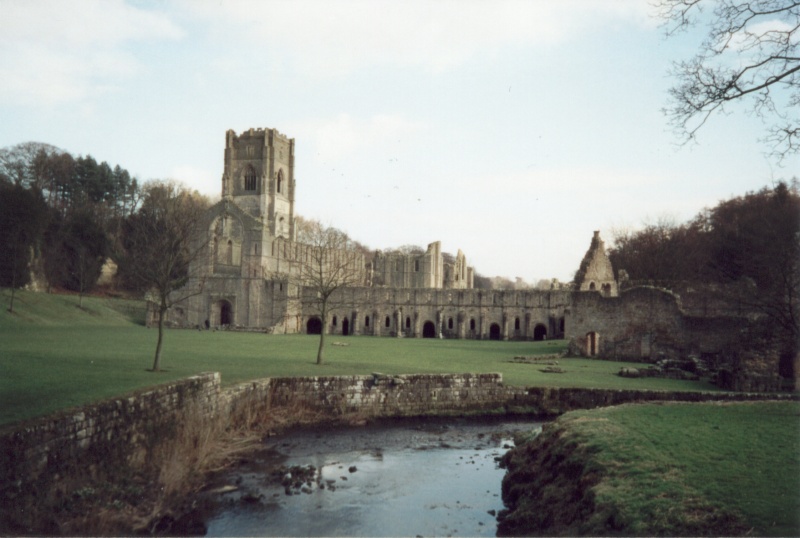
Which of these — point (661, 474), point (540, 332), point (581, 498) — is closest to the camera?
point (661, 474)

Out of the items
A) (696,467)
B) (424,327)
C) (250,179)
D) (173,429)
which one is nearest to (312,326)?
(424,327)

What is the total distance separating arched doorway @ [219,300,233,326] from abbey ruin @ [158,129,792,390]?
93mm

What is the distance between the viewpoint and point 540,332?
2265 inches

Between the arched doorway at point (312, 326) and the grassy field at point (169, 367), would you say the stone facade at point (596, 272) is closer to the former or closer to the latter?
the grassy field at point (169, 367)

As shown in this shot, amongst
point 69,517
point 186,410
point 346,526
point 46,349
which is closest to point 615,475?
point 346,526

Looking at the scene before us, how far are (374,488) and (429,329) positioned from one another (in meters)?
47.6

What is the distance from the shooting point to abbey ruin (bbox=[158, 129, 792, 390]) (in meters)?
32.2

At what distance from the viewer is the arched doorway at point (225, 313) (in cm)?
5859

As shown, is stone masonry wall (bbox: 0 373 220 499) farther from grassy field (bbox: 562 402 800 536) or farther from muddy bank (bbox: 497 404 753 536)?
grassy field (bbox: 562 402 800 536)

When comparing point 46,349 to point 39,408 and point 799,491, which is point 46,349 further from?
point 799,491

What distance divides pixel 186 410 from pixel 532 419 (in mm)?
10590

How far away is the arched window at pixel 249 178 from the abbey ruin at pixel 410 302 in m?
0.13

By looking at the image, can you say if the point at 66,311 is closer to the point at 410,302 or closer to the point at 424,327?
the point at 410,302

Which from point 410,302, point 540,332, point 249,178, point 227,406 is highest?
point 249,178
